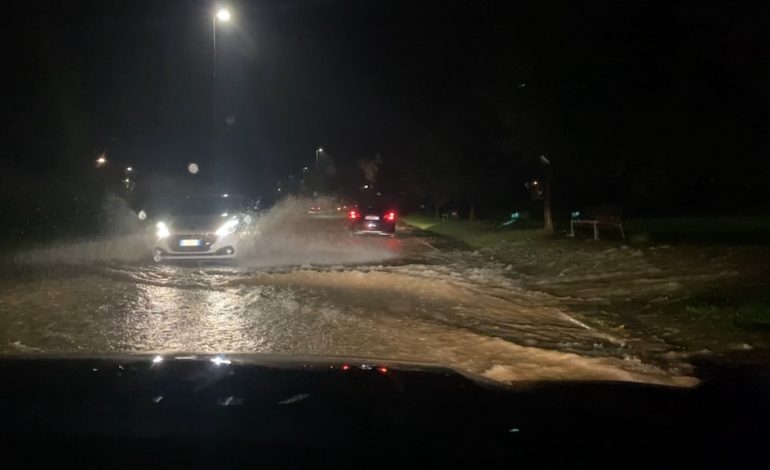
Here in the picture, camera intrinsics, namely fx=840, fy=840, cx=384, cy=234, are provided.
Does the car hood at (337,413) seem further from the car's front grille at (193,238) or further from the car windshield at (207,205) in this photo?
the car windshield at (207,205)

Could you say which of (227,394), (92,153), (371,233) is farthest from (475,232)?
(227,394)

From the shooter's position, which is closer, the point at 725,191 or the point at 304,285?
the point at 304,285

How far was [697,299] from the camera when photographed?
13039 mm

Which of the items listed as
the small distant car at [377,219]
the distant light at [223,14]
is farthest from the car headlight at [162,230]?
the small distant car at [377,219]

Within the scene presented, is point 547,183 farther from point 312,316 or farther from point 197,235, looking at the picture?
point 312,316

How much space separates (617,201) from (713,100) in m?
30.4

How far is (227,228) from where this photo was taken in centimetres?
1928

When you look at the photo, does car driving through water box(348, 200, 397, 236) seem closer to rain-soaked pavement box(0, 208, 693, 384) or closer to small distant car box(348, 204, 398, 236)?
small distant car box(348, 204, 398, 236)

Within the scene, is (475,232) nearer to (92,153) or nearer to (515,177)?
(515,177)

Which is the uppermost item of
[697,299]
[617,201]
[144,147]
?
[144,147]

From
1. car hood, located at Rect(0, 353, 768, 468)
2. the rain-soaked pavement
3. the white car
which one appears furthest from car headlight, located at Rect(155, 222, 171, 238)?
car hood, located at Rect(0, 353, 768, 468)

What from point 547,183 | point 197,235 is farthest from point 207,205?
point 547,183

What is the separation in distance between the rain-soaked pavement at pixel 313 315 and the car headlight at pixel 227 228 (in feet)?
2.54

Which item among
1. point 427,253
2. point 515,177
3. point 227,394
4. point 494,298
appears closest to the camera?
point 227,394
